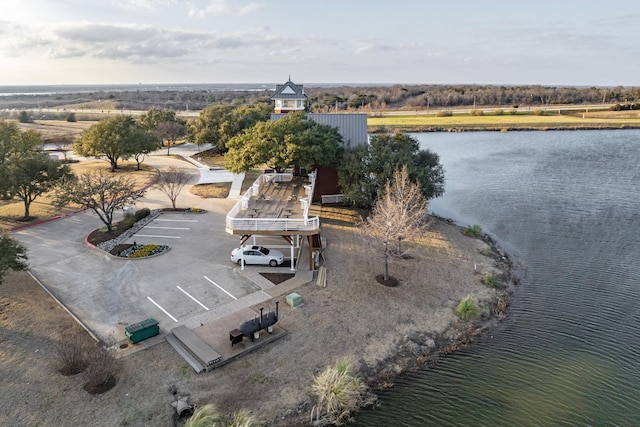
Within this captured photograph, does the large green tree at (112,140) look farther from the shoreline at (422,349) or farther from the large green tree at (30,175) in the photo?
the shoreline at (422,349)

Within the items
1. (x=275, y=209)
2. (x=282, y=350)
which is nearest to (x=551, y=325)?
(x=282, y=350)

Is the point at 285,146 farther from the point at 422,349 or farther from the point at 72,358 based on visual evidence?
the point at 72,358

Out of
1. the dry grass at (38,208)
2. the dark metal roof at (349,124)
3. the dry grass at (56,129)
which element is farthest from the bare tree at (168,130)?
the dark metal roof at (349,124)

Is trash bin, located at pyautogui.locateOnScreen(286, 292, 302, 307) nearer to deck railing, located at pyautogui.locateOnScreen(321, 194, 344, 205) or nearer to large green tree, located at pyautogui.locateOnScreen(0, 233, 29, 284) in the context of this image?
large green tree, located at pyautogui.locateOnScreen(0, 233, 29, 284)

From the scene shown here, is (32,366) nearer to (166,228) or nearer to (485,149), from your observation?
(166,228)

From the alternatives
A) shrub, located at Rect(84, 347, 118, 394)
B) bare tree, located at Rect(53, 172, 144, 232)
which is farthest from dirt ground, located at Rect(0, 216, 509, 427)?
bare tree, located at Rect(53, 172, 144, 232)

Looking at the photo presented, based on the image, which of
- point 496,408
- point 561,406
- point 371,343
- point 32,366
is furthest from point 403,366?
point 32,366
